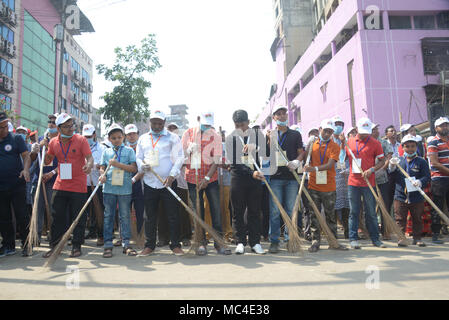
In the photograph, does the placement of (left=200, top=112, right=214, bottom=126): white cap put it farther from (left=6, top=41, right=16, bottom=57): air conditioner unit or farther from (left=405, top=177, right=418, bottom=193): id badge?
(left=6, top=41, right=16, bottom=57): air conditioner unit

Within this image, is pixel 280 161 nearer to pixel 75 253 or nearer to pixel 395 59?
pixel 75 253

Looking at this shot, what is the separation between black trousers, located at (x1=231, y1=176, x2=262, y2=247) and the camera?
183 inches

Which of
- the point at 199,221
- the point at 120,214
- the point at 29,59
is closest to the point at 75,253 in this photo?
the point at 120,214

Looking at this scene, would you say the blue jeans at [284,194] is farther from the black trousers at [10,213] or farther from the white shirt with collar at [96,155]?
the black trousers at [10,213]

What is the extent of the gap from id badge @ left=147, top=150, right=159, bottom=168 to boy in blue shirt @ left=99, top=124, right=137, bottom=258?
39cm

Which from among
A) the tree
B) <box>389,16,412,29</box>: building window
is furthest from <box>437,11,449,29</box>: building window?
the tree

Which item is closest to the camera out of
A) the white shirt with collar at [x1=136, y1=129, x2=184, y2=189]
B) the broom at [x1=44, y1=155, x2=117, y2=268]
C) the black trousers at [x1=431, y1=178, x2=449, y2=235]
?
the broom at [x1=44, y1=155, x2=117, y2=268]

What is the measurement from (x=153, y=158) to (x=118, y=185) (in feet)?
2.28

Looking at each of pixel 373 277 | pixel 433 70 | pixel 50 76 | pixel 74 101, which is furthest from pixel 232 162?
pixel 74 101

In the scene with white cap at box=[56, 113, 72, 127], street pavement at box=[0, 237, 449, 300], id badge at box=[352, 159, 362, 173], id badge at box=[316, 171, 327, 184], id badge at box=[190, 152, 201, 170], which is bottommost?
street pavement at box=[0, 237, 449, 300]

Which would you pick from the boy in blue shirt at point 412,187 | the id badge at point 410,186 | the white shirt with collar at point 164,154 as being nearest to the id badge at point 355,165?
the boy in blue shirt at point 412,187

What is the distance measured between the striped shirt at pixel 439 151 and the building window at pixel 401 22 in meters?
16.3

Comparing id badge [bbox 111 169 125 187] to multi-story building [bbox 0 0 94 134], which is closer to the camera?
id badge [bbox 111 169 125 187]

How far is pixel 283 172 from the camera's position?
4.75m
